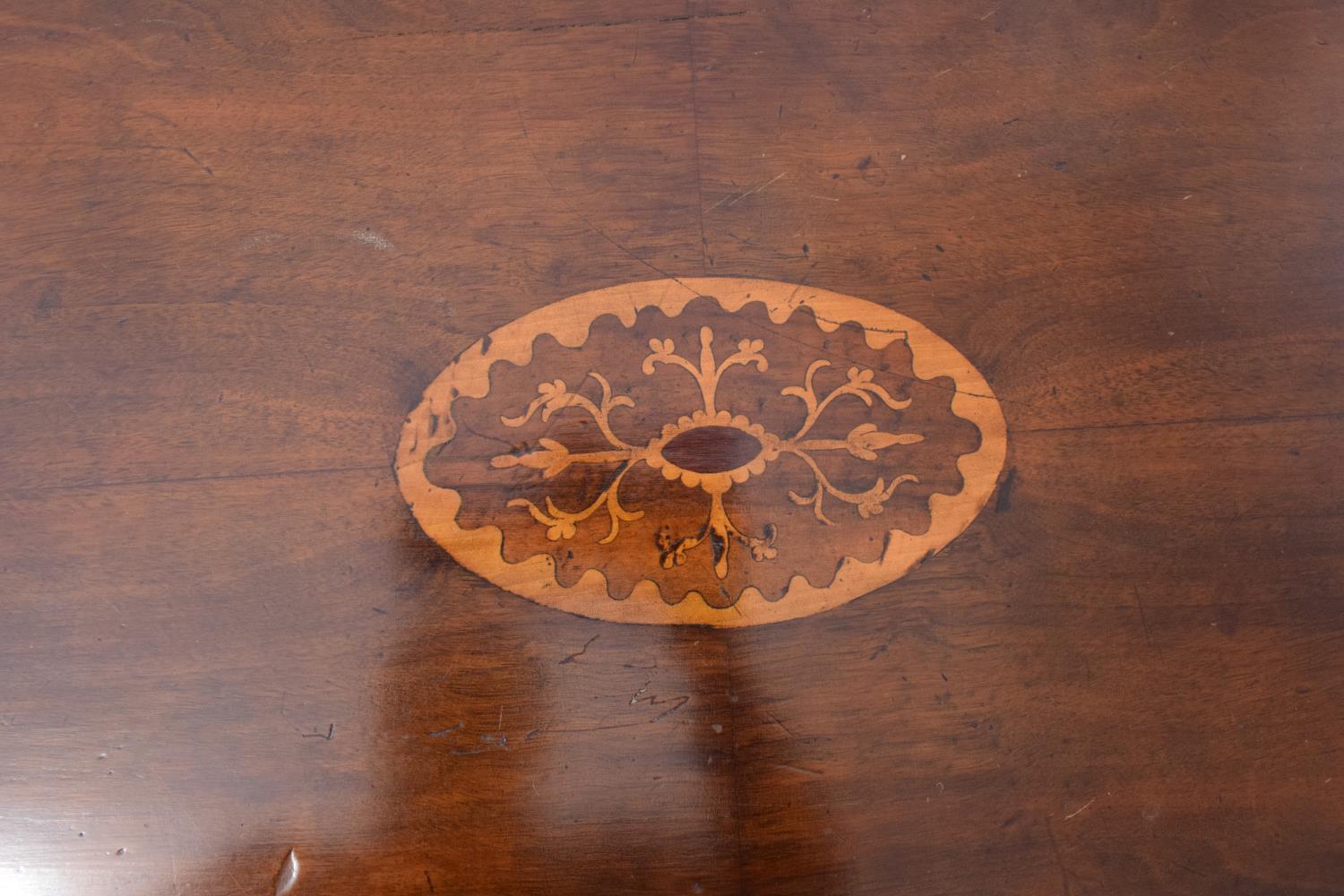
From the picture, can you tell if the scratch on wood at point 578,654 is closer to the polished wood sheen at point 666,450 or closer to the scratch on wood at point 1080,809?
the polished wood sheen at point 666,450

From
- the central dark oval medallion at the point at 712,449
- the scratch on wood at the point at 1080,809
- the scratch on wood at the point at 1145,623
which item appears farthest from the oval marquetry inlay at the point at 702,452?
the scratch on wood at the point at 1080,809

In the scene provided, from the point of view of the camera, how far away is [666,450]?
0.83 meters

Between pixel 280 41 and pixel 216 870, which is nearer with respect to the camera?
pixel 216 870

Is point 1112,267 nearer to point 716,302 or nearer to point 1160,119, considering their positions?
point 1160,119

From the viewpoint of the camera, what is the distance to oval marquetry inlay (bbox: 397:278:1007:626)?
0.81m

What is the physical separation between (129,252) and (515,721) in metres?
0.65

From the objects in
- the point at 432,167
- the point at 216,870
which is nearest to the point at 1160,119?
the point at 432,167

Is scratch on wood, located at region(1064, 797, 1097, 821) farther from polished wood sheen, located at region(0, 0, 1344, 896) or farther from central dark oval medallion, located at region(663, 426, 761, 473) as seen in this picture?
central dark oval medallion, located at region(663, 426, 761, 473)

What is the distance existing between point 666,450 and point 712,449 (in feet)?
0.16

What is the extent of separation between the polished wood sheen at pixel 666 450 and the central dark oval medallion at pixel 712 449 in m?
0.01

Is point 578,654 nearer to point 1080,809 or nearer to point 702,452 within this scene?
point 702,452

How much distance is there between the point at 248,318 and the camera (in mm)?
856

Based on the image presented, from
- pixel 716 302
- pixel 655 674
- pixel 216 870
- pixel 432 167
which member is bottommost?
pixel 216 870

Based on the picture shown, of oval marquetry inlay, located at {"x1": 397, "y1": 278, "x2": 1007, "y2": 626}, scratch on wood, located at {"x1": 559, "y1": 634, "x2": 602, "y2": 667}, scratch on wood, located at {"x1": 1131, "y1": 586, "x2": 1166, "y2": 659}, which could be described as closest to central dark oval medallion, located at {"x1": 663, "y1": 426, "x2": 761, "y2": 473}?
→ oval marquetry inlay, located at {"x1": 397, "y1": 278, "x2": 1007, "y2": 626}
